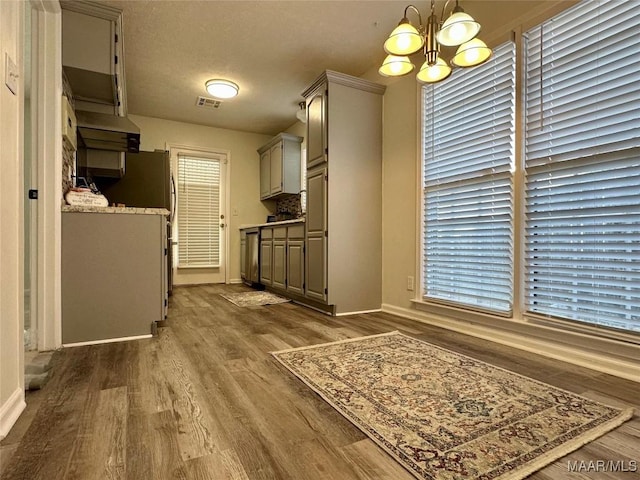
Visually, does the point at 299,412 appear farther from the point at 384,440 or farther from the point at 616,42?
the point at 616,42

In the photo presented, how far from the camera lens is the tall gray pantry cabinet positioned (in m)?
3.25

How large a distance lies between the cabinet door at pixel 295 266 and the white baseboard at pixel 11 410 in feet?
8.25

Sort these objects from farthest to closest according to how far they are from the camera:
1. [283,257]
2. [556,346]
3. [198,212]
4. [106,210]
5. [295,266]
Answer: [198,212] → [283,257] → [295,266] → [106,210] → [556,346]

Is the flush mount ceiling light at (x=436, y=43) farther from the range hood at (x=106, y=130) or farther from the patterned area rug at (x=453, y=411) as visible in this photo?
the range hood at (x=106, y=130)

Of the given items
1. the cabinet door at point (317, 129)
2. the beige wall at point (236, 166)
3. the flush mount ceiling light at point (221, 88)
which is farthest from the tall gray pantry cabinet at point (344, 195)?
the beige wall at point (236, 166)

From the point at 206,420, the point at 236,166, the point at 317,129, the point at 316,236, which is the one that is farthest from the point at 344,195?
the point at 236,166

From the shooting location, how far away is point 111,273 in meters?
2.32

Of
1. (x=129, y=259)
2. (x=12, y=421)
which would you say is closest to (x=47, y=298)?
(x=129, y=259)

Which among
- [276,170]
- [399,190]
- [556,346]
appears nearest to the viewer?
[556,346]

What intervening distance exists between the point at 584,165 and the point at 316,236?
2146mm

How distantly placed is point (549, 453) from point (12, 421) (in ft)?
6.06

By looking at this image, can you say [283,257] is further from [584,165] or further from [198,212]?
[584,165]

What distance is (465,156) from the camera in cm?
269

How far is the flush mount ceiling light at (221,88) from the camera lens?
391cm
